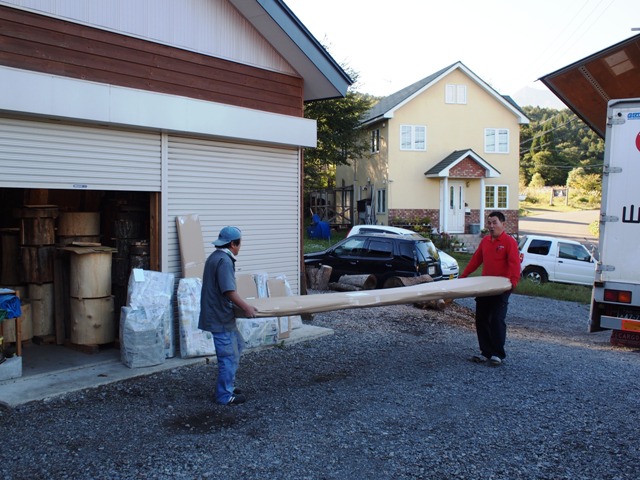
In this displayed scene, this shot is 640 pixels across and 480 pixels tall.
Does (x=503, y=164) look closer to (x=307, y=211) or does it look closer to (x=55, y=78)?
(x=307, y=211)

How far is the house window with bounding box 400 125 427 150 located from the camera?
105 feet

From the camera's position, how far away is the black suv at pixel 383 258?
14359 mm

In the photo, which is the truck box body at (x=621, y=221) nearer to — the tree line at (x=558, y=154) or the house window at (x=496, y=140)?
the house window at (x=496, y=140)

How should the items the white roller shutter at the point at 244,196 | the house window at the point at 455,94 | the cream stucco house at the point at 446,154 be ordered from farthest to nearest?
the house window at the point at 455,94 → the cream stucco house at the point at 446,154 → the white roller shutter at the point at 244,196

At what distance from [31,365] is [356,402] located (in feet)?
13.1

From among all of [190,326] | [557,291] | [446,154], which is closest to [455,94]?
[446,154]

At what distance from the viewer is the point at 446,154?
107ft

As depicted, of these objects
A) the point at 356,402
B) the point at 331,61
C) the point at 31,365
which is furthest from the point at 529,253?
the point at 31,365

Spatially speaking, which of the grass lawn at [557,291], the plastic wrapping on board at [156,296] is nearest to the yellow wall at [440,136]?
the grass lawn at [557,291]

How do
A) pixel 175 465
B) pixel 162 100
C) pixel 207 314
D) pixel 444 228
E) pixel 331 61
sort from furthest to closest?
pixel 444 228 → pixel 331 61 → pixel 162 100 → pixel 207 314 → pixel 175 465

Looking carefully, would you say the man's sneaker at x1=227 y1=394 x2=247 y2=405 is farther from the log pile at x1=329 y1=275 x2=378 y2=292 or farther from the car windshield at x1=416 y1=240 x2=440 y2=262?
the car windshield at x1=416 y1=240 x2=440 y2=262

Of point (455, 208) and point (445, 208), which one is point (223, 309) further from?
point (455, 208)

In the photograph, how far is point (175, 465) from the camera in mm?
4734

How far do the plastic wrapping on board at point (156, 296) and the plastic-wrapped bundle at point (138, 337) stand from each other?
0.31ft
